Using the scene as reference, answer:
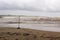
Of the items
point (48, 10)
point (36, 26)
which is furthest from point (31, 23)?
point (48, 10)

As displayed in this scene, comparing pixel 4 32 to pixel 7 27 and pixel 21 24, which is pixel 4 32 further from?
pixel 21 24

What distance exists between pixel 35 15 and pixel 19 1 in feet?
0.51

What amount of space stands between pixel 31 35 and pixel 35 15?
0.51 feet

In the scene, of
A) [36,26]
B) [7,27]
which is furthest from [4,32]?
[36,26]

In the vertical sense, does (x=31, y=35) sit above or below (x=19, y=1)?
below

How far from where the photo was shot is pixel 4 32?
2.62ft

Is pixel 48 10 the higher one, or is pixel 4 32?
pixel 48 10

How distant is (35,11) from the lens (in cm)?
76

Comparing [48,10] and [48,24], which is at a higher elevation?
[48,10]

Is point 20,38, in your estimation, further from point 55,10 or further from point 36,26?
point 55,10

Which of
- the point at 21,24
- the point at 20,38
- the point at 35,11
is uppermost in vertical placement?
the point at 35,11

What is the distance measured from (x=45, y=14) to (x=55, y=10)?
77 mm

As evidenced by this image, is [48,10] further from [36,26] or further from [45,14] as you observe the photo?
[36,26]

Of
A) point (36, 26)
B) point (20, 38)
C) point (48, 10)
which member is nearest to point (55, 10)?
point (48, 10)
